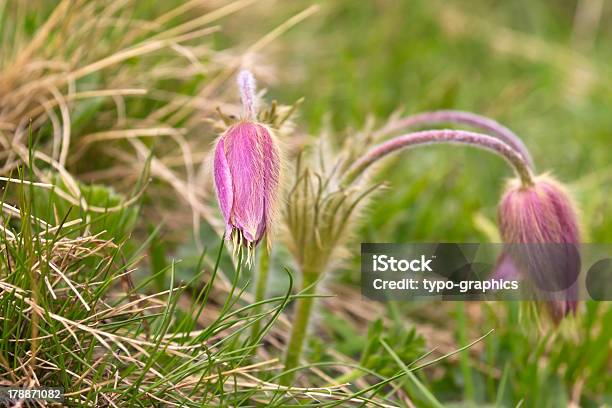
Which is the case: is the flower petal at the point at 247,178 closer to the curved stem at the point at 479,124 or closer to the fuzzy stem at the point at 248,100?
the fuzzy stem at the point at 248,100

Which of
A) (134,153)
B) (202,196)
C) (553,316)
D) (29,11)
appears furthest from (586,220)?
(29,11)

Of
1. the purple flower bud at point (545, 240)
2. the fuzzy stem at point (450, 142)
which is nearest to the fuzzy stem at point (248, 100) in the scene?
the fuzzy stem at point (450, 142)

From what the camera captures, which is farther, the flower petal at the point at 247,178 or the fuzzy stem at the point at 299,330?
the fuzzy stem at the point at 299,330

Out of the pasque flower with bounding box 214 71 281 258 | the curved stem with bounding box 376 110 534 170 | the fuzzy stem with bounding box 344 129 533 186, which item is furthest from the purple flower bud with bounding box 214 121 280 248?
the curved stem with bounding box 376 110 534 170

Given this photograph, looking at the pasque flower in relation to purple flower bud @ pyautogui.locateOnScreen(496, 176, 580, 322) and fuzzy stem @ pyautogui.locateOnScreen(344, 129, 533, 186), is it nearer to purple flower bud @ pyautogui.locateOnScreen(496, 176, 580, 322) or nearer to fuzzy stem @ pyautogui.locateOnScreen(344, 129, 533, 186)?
fuzzy stem @ pyautogui.locateOnScreen(344, 129, 533, 186)

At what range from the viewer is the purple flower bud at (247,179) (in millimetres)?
1464

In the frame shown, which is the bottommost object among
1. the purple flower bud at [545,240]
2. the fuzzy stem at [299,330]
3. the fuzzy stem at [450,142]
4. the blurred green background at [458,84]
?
the fuzzy stem at [299,330]

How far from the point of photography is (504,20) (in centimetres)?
442

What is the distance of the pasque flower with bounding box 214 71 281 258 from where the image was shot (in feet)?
4.80

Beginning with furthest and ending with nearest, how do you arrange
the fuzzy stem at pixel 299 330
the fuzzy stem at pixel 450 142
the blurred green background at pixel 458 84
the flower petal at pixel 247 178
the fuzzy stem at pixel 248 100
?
the blurred green background at pixel 458 84, the fuzzy stem at pixel 299 330, the fuzzy stem at pixel 450 142, the fuzzy stem at pixel 248 100, the flower petal at pixel 247 178

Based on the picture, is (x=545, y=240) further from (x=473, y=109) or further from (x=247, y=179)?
(x=473, y=109)

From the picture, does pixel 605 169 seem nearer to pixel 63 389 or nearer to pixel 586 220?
pixel 586 220

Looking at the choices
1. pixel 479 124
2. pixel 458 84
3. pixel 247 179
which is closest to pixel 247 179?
pixel 247 179

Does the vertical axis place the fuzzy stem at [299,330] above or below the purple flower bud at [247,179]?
below
